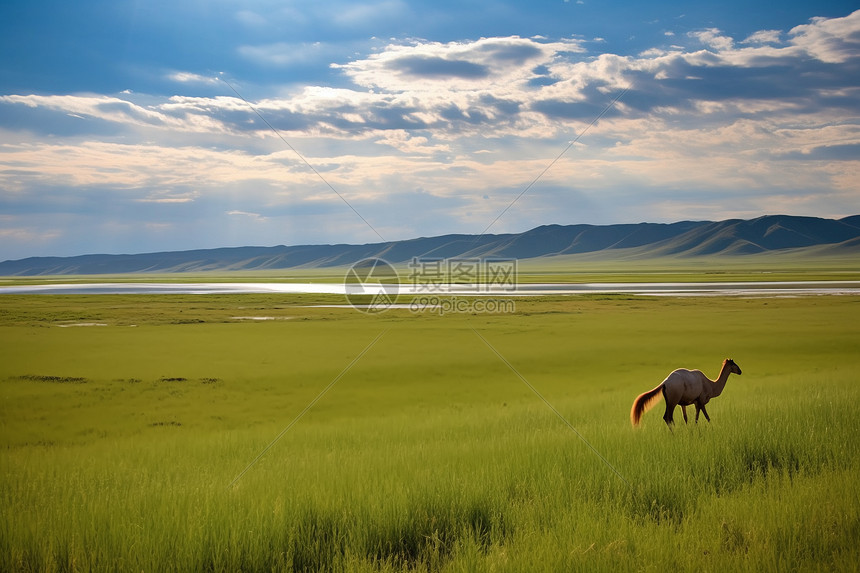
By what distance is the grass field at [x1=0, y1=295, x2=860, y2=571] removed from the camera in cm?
541

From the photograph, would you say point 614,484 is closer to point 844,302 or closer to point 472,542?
point 472,542

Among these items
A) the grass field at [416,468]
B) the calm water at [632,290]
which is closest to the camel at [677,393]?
the grass field at [416,468]

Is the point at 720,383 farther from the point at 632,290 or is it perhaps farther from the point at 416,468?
the point at 632,290

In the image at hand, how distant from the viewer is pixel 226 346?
25531 millimetres

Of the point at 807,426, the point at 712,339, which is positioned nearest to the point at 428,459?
the point at 807,426

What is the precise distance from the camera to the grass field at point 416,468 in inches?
213

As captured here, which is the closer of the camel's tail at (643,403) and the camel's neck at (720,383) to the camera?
the camel's tail at (643,403)

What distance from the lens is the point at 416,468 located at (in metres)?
7.73

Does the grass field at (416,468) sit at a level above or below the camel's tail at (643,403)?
below

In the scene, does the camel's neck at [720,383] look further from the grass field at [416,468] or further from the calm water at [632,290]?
the calm water at [632,290]

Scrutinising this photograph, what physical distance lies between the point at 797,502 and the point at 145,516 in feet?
21.7

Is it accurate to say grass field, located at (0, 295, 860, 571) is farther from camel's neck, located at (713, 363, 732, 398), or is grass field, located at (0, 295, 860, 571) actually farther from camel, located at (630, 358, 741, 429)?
camel's neck, located at (713, 363, 732, 398)

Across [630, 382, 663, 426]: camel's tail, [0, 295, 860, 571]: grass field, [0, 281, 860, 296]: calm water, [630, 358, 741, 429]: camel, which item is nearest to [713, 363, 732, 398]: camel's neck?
[630, 358, 741, 429]: camel

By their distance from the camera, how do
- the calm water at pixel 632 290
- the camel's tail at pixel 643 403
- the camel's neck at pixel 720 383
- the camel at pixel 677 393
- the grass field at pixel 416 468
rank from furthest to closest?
the calm water at pixel 632 290 < the camel's neck at pixel 720 383 < the camel's tail at pixel 643 403 < the camel at pixel 677 393 < the grass field at pixel 416 468
